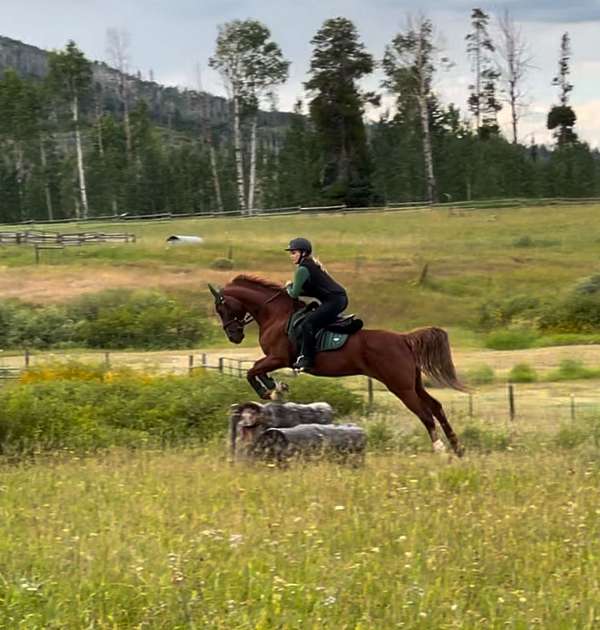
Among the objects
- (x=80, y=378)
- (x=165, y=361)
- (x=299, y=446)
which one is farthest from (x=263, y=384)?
(x=165, y=361)

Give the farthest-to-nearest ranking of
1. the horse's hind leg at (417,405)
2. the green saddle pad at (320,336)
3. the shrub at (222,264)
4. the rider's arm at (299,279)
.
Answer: the shrub at (222,264)
the horse's hind leg at (417,405)
the green saddle pad at (320,336)
the rider's arm at (299,279)

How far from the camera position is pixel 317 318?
13984 mm

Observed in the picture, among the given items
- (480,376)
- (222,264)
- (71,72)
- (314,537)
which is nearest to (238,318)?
(314,537)

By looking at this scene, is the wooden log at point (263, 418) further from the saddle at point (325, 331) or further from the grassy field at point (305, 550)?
the grassy field at point (305, 550)

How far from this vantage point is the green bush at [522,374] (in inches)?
1090

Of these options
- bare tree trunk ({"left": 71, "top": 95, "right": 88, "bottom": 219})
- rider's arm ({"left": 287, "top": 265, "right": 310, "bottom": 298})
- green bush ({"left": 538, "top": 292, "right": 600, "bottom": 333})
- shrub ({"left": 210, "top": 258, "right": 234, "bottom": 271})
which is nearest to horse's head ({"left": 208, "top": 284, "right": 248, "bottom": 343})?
rider's arm ({"left": 287, "top": 265, "right": 310, "bottom": 298})

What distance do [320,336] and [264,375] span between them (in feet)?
2.83

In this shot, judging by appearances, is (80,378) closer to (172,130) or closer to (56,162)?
(56,162)

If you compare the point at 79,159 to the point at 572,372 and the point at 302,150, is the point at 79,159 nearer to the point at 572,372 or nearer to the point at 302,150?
the point at 302,150

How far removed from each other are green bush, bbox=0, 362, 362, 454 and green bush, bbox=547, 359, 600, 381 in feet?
27.4

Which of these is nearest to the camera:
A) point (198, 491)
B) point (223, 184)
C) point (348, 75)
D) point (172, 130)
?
point (198, 491)

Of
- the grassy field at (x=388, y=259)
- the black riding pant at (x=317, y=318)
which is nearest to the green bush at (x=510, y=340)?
the grassy field at (x=388, y=259)

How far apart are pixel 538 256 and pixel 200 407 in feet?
114

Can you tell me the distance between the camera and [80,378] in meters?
22.2
